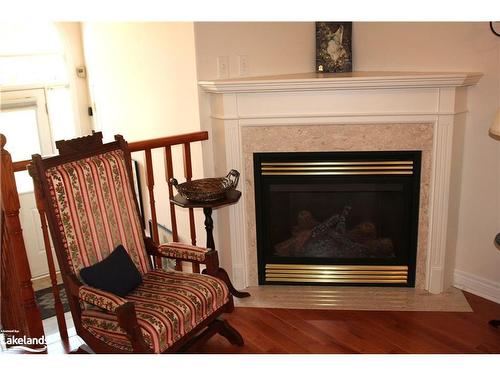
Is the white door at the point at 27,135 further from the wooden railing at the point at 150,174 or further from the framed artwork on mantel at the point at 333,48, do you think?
the framed artwork on mantel at the point at 333,48

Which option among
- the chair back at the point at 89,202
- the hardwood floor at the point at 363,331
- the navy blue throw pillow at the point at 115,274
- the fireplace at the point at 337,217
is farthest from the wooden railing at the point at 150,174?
the hardwood floor at the point at 363,331

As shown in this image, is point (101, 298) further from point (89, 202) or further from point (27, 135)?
point (27, 135)

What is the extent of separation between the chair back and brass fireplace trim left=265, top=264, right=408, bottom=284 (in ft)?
3.65

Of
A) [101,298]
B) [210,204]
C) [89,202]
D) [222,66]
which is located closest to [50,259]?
[89,202]

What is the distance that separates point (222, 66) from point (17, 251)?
1704mm

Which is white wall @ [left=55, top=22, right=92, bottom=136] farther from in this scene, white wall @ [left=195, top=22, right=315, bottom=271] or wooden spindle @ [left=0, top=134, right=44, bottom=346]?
wooden spindle @ [left=0, top=134, right=44, bottom=346]

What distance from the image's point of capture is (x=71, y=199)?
2.30 m

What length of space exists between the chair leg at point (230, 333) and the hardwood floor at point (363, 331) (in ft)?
0.13

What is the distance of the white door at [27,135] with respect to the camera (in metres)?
5.30

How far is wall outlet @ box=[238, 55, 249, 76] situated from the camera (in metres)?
3.22

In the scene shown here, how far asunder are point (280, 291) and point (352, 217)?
716 mm
